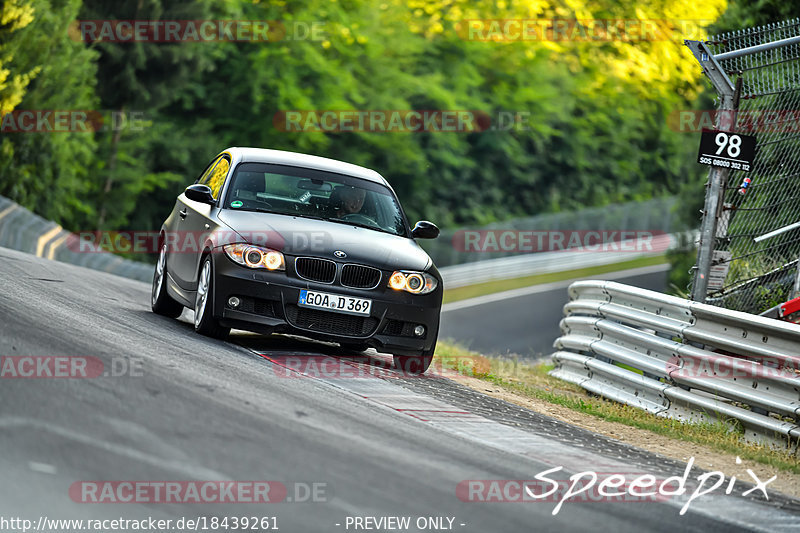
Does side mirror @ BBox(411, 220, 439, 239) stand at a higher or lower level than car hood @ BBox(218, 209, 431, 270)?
higher

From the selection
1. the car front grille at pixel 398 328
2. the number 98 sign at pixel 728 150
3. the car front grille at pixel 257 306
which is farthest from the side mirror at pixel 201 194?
the number 98 sign at pixel 728 150

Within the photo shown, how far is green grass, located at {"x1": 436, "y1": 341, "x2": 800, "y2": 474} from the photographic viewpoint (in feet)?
27.4

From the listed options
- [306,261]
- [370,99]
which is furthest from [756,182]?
[370,99]

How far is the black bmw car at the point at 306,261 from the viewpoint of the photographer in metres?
9.18

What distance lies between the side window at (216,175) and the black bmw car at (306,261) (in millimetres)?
34

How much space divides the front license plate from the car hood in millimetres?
324

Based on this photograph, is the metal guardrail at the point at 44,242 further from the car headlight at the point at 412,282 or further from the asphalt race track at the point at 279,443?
the car headlight at the point at 412,282

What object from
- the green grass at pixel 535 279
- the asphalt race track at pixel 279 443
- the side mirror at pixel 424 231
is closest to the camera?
the asphalt race track at pixel 279 443

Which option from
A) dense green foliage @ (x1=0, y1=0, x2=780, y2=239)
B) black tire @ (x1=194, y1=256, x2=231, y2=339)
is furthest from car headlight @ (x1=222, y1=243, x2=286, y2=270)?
dense green foliage @ (x1=0, y1=0, x2=780, y2=239)

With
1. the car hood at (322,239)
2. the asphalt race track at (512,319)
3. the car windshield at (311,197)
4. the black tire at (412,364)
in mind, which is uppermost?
the car windshield at (311,197)

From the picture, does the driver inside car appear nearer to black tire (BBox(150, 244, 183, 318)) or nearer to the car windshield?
the car windshield

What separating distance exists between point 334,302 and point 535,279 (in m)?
36.9

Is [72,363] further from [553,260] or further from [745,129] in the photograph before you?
[553,260]

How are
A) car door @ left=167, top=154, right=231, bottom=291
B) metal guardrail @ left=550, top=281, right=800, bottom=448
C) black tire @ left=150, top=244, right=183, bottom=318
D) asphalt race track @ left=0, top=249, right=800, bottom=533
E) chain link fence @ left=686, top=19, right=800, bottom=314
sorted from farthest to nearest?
1. black tire @ left=150, top=244, right=183, bottom=318
2. chain link fence @ left=686, top=19, right=800, bottom=314
3. car door @ left=167, top=154, right=231, bottom=291
4. metal guardrail @ left=550, top=281, right=800, bottom=448
5. asphalt race track @ left=0, top=249, right=800, bottom=533
